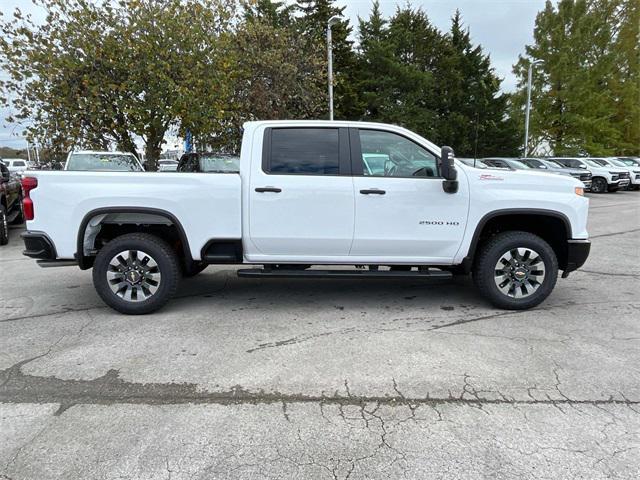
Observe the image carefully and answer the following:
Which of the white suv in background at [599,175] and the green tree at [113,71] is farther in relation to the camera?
the white suv in background at [599,175]

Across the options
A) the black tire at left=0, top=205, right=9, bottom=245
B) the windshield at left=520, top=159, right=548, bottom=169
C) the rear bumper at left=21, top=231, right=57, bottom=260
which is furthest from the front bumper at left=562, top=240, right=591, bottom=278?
the windshield at left=520, top=159, right=548, bottom=169

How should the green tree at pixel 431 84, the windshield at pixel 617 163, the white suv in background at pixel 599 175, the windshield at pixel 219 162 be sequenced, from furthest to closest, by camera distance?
1. the green tree at pixel 431 84
2. the windshield at pixel 617 163
3. the white suv in background at pixel 599 175
4. the windshield at pixel 219 162

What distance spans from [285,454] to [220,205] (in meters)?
2.73

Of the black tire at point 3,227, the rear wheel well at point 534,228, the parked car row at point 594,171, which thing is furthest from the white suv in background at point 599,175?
the black tire at point 3,227

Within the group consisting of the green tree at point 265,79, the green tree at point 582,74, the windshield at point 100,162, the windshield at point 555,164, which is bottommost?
the windshield at point 100,162

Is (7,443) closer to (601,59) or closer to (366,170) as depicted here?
(366,170)

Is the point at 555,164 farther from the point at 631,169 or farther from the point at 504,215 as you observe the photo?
the point at 504,215

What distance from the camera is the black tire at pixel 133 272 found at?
15.5ft

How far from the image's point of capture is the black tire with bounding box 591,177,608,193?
22891 millimetres

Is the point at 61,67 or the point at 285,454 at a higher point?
the point at 61,67

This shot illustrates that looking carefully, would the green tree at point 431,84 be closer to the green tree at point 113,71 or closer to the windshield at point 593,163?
the windshield at point 593,163

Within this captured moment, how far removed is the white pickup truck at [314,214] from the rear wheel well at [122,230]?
2 cm

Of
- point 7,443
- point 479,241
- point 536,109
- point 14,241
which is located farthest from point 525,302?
point 536,109

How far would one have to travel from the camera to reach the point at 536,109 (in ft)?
95.3
